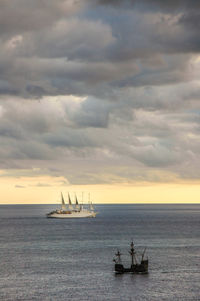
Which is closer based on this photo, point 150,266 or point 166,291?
point 166,291

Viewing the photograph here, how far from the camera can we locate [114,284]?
375 feet

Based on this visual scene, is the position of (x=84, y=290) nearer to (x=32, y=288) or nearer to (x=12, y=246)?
(x=32, y=288)

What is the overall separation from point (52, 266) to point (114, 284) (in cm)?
3007

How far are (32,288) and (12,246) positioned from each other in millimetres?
84648

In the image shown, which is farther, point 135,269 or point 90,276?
point 135,269

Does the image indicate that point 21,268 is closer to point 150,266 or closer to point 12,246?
point 150,266

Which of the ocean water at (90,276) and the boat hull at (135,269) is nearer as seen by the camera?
the ocean water at (90,276)

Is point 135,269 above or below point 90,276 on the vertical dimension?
above

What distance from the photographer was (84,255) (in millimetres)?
161750

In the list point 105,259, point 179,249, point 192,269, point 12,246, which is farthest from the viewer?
point 12,246

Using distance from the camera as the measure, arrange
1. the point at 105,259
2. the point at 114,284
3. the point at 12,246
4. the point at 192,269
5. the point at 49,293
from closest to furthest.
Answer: the point at 49,293
the point at 114,284
the point at 192,269
the point at 105,259
the point at 12,246

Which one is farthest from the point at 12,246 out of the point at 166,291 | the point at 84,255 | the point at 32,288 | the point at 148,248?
the point at 166,291

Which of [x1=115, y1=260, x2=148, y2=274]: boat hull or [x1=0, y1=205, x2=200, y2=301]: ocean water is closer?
[x1=0, y1=205, x2=200, y2=301]: ocean water

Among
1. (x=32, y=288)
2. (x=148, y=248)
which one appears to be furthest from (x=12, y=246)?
(x=32, y=288)
